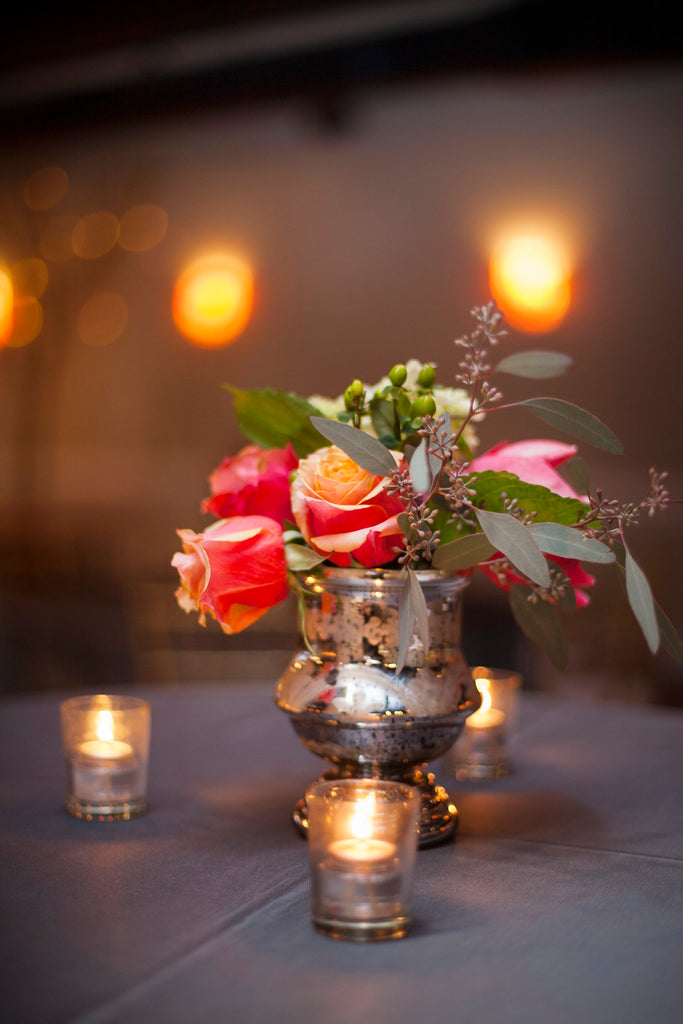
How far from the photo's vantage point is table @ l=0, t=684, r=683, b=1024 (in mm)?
543

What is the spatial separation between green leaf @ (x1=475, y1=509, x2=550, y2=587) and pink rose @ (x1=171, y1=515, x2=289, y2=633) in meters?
0.17

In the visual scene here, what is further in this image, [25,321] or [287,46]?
[25,321]

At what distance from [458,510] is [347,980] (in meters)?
0.34

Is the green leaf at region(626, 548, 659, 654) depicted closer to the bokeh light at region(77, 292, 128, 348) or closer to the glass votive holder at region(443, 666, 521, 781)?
the glass votive holder at region(443, 666, 521, 781)

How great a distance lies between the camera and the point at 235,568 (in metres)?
0.76

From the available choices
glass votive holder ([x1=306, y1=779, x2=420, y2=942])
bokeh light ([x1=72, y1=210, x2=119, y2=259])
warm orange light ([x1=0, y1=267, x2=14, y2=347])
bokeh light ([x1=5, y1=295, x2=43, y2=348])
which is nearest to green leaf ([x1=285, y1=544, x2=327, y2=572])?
glass votive holder ([x1=306, y1=779, x2=420, y2=942])

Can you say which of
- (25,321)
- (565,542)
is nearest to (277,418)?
(565,542)

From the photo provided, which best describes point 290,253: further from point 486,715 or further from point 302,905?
point 302,905

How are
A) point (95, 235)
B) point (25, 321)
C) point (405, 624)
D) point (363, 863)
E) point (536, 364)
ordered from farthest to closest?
1. point (25, 321)
2. point (95, 235)
3. point (536, 364)
4. point (405, 624)
5. point (363, 863)

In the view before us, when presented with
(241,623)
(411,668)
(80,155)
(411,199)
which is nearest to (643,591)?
(411,668)

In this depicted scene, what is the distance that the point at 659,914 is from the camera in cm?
68

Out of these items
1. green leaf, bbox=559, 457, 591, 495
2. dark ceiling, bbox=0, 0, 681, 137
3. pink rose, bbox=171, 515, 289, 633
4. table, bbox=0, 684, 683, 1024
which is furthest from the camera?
dark ceiling, bbox=0, 0, 681, 137

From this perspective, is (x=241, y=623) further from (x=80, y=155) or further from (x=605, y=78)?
(x=80, y=155)

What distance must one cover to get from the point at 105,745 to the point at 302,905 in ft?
0.90
